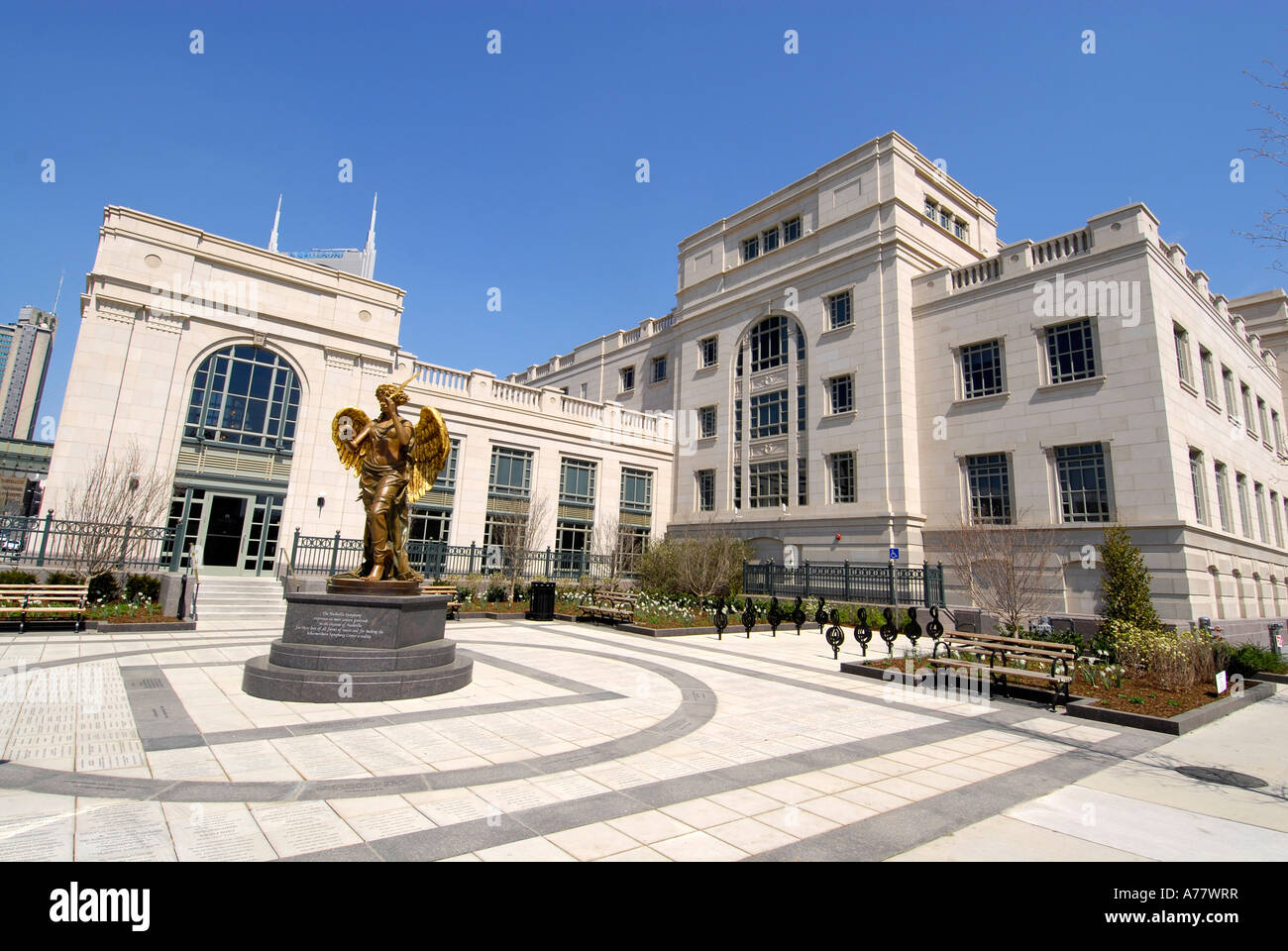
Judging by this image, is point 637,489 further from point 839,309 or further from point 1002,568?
point 1002,568

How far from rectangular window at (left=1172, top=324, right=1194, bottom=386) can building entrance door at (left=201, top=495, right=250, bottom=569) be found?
116 feet

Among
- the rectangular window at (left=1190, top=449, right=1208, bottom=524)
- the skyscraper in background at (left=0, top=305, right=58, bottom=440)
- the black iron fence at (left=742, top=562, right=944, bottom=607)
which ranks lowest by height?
the black iron fence at (left=742, top=562, right=944, bottom=607)

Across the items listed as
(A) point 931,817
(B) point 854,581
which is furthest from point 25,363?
(A) point 931,817

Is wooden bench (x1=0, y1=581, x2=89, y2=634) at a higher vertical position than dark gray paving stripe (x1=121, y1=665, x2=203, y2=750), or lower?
higher

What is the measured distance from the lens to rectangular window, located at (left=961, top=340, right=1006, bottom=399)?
26062mm

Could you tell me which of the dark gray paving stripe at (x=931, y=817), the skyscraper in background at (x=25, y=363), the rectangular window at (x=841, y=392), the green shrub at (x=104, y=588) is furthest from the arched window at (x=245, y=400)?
the skyscraper in background at (x=25, y=363)

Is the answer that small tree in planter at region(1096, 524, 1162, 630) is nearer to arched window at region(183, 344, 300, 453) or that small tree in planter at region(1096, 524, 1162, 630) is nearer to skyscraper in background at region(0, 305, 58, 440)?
arched window at region(183, 344, 300, 453)

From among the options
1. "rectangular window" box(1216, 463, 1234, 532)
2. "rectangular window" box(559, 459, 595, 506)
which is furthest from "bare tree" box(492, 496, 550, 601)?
"rectangular window" box(1216, 463, 1234, 532)

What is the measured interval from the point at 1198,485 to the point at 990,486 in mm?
6622

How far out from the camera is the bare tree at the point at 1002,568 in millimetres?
16609

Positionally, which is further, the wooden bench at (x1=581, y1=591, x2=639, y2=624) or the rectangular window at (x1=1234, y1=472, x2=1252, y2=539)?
the rectangular window at (x1=1234, y1=472, x2=1252, y2=539)

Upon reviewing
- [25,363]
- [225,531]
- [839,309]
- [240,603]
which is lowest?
[240,603]

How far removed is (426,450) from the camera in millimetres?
11094
